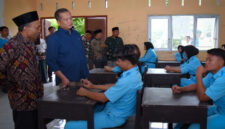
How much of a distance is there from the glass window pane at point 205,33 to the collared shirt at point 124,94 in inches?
275

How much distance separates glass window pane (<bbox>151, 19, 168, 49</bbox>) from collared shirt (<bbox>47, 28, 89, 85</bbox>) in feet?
20.2

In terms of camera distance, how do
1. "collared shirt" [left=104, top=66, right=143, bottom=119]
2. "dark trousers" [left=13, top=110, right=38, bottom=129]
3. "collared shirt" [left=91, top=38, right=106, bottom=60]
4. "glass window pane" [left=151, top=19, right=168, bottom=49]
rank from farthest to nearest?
1. "glass window pane" [left=151, top=19, right=168, bottom=49]
2. "collared shirt" [left=91, top=38, right=106, bottom=60]
3. "dark trousers" [left=13, top=110, right=38, bottom=129]
4. "collared shirt" [left=104, top=66, right=143, bottom=119]

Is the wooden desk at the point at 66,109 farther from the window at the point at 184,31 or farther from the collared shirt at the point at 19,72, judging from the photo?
the window at the point at 184,31

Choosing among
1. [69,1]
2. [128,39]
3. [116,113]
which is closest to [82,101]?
[116,113]

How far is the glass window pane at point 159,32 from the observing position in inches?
323

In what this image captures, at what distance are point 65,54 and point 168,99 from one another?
A: 1120mm

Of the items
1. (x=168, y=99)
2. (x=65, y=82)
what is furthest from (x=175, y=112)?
(x=65, y=82)

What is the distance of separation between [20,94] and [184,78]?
259 cm

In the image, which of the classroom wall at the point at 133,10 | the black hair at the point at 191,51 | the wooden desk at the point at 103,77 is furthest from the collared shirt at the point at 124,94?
the classroom wall at the point at 133,10

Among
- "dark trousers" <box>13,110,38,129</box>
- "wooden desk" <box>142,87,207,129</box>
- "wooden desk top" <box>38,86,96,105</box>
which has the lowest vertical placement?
"dark trousers" <box>13,110,38,129</box>

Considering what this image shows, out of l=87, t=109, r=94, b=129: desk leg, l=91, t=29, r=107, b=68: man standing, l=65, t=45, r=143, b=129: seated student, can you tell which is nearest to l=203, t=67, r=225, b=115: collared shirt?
l=65, t=45, r=143, b=129: seated student

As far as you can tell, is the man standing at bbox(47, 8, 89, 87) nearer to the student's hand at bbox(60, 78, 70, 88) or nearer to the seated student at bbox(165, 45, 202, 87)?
the student's hand at bbox(60, 78, 70, 88)

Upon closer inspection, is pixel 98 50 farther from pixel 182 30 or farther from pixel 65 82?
pixel 65 82

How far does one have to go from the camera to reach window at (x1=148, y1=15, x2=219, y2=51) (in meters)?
8.07
